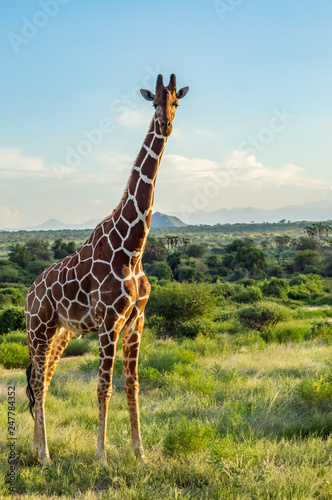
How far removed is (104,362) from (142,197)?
5.72ft

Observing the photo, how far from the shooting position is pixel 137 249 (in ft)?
15.4

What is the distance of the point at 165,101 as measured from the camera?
443 centimetres

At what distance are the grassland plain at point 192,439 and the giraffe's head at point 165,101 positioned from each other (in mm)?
3178

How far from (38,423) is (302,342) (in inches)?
391

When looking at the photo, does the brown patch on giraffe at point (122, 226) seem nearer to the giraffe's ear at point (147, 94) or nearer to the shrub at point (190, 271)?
the giraffe's ear at point (147, 94)

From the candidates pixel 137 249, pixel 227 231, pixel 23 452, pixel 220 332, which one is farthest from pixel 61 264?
pixel 227 231

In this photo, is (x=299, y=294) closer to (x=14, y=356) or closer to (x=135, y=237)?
(x=14, y=356)

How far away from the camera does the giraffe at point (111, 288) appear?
4.55 meters

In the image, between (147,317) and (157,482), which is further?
(147,317)

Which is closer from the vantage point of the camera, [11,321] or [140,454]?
[140,454]

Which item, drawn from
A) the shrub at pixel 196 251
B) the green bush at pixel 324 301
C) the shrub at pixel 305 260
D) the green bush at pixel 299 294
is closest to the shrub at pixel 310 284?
the green bush at pixel 299 294

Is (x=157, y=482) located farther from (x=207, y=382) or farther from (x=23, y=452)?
Result: (x=207, y=382)

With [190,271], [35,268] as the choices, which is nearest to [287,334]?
[190,271]

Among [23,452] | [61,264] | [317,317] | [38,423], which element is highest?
[61,264]
